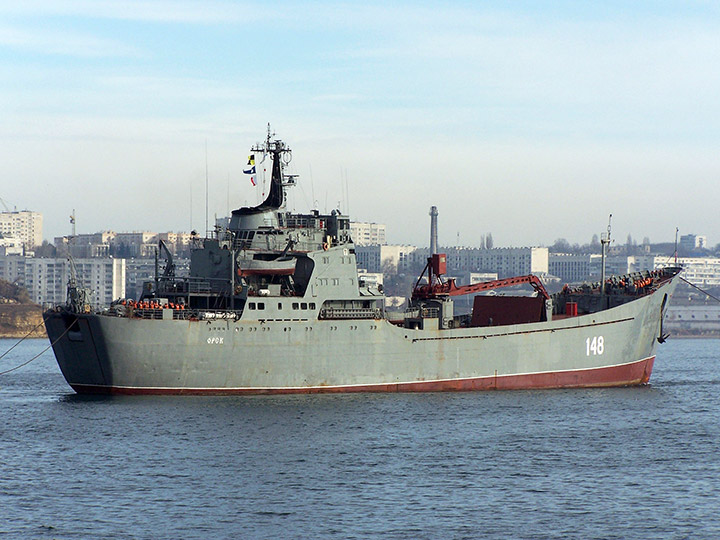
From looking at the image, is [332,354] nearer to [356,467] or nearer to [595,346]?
[356,467]

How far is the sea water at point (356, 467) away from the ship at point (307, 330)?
1308 millimetres

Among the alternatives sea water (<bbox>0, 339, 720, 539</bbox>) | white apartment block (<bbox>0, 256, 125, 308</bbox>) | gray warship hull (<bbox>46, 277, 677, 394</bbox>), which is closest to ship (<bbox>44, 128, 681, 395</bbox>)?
gray warship hull (<bbox>46, 277, 677, 394</bbox>)

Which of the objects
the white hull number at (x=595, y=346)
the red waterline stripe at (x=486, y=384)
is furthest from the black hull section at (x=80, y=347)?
the white hull number at (x=595, y=346)

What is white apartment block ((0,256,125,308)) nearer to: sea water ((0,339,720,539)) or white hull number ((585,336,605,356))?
white hull number ((585,336,605,356))

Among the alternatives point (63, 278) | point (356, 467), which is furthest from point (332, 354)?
point (63, 278)

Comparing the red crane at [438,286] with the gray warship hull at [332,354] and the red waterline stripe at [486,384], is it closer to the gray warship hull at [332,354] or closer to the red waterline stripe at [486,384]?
the gray warship hull at [332,354]

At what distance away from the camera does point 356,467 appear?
3203 centimetres

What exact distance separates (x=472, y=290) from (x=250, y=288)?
42.3ft

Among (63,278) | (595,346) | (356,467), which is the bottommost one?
(356,467)

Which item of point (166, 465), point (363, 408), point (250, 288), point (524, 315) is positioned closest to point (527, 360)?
point (524, 315)

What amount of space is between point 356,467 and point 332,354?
1276cm

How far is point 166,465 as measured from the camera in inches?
1248

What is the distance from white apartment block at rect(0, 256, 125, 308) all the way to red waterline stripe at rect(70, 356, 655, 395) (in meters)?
114

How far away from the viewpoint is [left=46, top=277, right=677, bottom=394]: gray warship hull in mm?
41625
